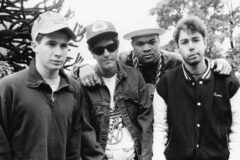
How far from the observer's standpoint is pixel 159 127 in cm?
372

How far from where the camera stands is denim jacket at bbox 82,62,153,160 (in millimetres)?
3641

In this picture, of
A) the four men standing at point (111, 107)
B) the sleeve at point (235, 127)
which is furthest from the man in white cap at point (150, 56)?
the sleeve at point (235, 127)

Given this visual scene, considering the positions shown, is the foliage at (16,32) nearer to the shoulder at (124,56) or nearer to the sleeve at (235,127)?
the shoulder at (124,56)

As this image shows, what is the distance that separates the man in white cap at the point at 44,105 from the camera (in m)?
3.01

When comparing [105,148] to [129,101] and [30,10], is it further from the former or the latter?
[30,10]

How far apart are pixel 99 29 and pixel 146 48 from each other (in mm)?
790

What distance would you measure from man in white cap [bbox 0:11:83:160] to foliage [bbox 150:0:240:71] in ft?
52.7

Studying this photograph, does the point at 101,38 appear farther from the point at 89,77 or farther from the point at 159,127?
the point at 159,127

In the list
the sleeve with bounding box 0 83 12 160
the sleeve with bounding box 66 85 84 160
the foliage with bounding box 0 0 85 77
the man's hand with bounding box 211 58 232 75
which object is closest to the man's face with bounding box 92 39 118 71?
the sleeve with bounding box 66 85 84 160

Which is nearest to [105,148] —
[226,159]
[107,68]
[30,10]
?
[107,68]

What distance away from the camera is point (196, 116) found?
3.53m

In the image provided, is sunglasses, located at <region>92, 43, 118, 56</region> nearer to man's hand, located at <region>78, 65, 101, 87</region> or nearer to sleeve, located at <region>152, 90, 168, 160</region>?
man's hand, located at <region>78, 65, 101, 87</region>

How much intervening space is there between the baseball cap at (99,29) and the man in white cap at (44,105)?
404mm

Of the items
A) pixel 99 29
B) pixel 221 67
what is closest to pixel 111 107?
pixel 99 29
